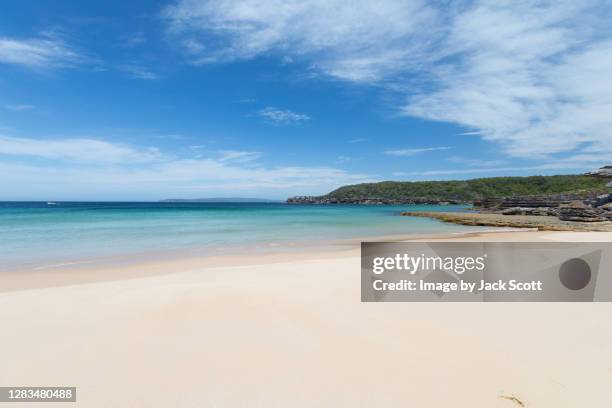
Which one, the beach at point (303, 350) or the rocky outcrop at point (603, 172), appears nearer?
the beach at point (303, 350)

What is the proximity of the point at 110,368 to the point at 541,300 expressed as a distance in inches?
264

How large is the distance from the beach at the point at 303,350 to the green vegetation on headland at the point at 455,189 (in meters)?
93.7

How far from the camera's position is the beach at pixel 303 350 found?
3.08 meters

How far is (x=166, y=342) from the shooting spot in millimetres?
4176

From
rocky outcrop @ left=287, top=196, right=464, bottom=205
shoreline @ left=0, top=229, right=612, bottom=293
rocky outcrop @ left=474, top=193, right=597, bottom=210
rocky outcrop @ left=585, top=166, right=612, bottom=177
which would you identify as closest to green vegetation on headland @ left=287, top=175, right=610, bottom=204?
rocky outcrop @ left=287, top=196, right=464, bottom=205

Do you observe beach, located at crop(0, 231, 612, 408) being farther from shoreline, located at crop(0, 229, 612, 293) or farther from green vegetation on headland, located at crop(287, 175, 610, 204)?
green vegetation on headland, located at crop(287, 175, 610, 204)

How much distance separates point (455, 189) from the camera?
12412 cm

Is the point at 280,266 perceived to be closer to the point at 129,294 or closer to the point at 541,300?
the point at 129,294

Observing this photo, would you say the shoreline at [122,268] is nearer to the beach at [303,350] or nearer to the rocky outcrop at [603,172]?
the beach at [303,350]

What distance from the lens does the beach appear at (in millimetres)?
3080

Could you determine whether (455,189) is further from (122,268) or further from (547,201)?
(122,268)

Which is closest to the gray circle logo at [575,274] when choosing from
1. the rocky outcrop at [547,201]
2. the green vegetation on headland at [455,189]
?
the rocky outcrop at [547,201]

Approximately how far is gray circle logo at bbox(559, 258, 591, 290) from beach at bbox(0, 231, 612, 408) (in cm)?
36

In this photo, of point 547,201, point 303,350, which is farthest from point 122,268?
point 547,201
